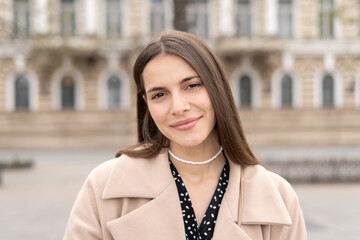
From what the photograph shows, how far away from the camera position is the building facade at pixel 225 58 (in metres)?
25.1

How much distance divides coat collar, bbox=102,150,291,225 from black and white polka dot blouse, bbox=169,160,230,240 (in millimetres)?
52

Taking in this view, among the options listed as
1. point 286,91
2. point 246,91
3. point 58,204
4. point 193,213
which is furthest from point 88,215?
point 286,91

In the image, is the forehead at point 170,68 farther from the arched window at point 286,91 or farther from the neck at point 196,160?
the arched window at point 286,91

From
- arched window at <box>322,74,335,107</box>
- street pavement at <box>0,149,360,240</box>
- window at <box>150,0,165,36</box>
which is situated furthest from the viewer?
arched window at <box>322,74,335,107</box>

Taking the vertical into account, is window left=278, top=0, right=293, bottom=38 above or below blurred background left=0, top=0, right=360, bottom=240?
above

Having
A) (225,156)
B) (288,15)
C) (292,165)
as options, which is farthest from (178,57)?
(288,15)

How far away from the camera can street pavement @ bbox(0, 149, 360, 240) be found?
301 inches

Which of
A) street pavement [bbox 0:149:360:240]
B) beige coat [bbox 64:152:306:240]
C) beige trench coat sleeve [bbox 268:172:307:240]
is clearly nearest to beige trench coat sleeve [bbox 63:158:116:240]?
beige coat [bbox 64:152:306:240]

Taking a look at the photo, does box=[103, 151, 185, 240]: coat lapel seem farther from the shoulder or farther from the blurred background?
the blurred background

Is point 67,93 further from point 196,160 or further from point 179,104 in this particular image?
point 179,104

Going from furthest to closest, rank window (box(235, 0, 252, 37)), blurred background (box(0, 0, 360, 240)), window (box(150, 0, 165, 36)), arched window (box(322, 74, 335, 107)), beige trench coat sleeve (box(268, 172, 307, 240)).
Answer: arched window (box(322, 74, 335, 107)), window (box(235, 0, 252, 37)), window (box(150, 0, 165, 36)), blurred background (box(0, 0, 360, 240)), beige trench coat sleeve (box(268, 172, 307, 240))

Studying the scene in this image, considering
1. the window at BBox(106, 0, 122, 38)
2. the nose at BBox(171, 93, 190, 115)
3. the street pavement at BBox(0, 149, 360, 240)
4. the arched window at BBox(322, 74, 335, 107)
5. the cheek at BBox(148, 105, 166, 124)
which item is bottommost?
the street pavement at BBox(0, 149, 360, 240)

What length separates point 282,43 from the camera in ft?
88.1

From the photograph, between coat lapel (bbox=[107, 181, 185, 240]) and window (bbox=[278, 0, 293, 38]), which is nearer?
coat lapel (bbox=[107, 181, 185, 240])
